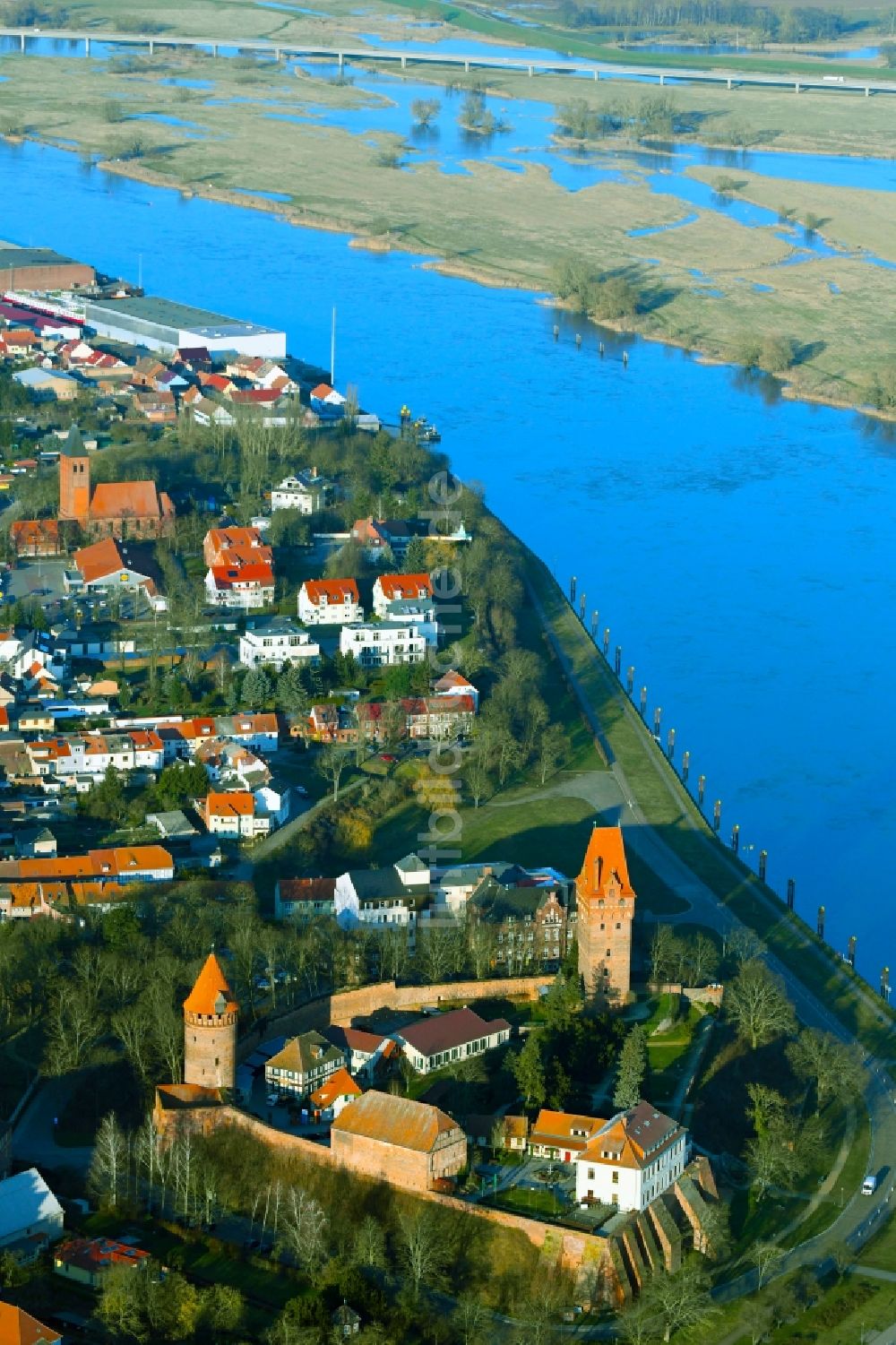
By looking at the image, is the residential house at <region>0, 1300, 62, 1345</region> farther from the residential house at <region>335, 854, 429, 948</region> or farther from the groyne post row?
the groyne post row

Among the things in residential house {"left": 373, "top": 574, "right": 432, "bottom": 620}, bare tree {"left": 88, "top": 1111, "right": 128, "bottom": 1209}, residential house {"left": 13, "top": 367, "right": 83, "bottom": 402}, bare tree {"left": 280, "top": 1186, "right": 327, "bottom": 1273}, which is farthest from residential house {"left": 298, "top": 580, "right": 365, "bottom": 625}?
bare tree {"left": 280, "top": 1186, "right": 327, "bottom": 1273}

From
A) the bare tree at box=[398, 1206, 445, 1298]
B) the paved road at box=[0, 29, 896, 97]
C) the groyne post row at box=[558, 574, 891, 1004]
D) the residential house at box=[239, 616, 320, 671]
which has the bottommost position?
the groyne post row at box=[558, 574, 891, 1004]

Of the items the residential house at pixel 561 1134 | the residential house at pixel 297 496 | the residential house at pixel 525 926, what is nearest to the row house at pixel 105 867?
the residential house at pixel 525 926

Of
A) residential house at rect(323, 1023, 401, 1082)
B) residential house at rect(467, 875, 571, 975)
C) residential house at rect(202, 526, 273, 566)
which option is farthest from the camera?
residential house at rect(202, 526, 273, 566)

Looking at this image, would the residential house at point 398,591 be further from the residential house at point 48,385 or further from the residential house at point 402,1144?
the residential house at point 402,1144

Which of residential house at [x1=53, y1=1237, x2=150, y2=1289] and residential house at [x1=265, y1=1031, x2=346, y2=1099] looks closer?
residential house at [x1=53, y1=1237, x2=150, y2=1289]

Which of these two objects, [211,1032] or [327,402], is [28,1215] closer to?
[211,1032]

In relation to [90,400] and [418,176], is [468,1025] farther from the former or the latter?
[418,176]

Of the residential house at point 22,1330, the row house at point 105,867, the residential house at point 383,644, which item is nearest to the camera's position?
the residential house at point 22,1330
